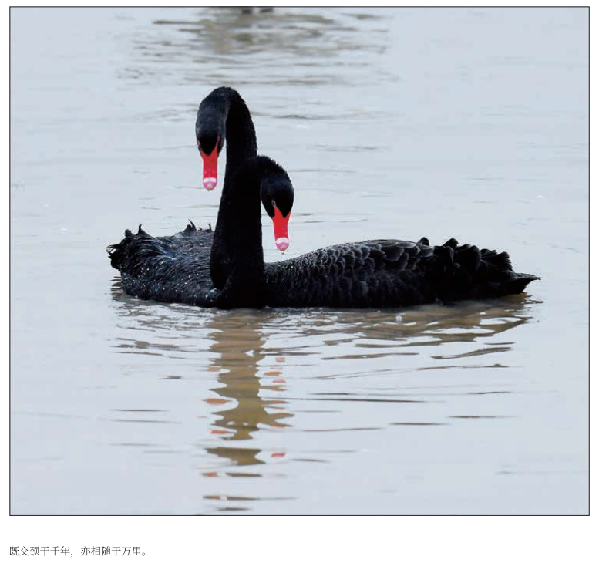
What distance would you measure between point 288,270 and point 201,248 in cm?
91

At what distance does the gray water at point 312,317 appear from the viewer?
17.7 feet

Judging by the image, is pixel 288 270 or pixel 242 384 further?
pixel 288 270

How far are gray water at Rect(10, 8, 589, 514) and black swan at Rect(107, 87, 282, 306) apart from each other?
180 mm

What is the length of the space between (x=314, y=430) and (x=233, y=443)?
0.33 meters

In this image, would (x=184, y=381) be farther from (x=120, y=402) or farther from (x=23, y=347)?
(x=23, y=347)

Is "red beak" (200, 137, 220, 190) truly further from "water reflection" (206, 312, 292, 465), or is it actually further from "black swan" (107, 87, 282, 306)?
"water reflection" (206, 312, 292, 465)

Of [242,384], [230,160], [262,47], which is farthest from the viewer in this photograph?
[262,47]

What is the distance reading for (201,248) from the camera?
8.65m

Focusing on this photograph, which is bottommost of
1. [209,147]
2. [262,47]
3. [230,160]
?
[230,160]

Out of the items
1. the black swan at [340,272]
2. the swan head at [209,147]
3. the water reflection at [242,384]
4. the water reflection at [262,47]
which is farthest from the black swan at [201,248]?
the water reflection at [262,47]

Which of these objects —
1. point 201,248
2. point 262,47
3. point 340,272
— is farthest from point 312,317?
point 262,47

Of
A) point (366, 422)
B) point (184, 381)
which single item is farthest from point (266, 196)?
point (366, 422)

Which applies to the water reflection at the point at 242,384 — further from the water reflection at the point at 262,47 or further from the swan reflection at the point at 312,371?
the water reflection at the point at 262,47

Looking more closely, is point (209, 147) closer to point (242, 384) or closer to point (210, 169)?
point (210, 169)
